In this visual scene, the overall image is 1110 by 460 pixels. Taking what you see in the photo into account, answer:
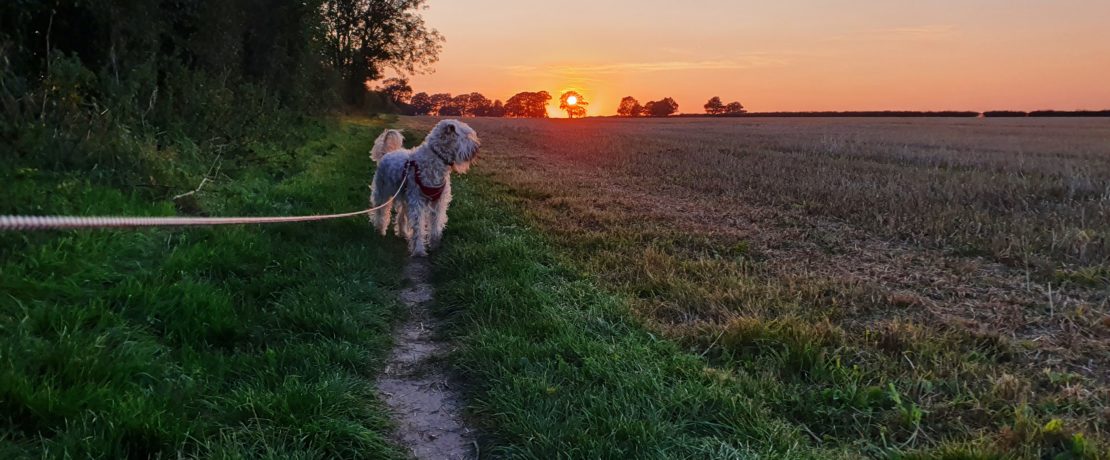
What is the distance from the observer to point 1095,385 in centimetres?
359

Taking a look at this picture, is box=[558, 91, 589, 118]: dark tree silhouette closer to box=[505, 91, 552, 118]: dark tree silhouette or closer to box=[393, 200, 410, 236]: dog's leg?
box=[505, 91, 552, 118]: dark tree silhouette

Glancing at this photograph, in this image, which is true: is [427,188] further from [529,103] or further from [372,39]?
[529,103]

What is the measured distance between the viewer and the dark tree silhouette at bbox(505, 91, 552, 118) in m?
148

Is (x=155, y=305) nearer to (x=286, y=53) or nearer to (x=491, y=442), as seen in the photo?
(x=491, y=442)

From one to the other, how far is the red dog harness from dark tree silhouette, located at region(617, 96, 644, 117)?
128 m

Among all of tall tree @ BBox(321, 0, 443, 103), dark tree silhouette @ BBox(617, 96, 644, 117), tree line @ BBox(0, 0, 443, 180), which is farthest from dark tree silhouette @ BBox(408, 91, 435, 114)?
tree line @ BBox(0, 0, 443, 180)

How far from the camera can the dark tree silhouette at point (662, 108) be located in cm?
12481

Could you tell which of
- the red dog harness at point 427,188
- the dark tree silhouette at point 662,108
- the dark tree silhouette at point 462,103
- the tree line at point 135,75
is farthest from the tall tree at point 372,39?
the dark tree silhouette at point 462,103

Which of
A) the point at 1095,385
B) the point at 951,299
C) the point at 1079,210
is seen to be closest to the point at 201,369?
the point at 1095,385

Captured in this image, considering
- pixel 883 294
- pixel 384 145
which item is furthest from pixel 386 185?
pixel 883 294

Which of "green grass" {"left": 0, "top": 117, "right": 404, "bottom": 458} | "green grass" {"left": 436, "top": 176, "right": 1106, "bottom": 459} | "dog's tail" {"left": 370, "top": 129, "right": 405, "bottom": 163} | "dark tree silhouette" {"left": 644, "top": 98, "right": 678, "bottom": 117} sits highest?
"dark tree silhouette" {"left": 644, "top": 98, "right": 678, "bottom": 117}

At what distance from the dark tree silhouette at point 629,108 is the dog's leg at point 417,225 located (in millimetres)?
128136

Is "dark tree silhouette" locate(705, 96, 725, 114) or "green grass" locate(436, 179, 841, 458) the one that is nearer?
"green grass" locate(436, 179, 841, 458)

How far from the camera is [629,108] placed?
13488 cm
